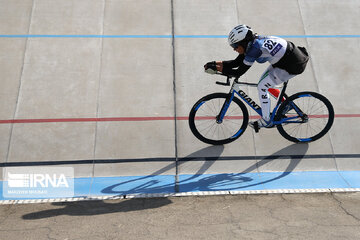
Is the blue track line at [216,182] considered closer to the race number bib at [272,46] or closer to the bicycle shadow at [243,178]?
the bicycle shadow at [243,178]

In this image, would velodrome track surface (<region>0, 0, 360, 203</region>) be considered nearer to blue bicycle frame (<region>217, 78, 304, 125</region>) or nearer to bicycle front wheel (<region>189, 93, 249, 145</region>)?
bicycle front wheel (<region>189, 93, 249, 145</region>)

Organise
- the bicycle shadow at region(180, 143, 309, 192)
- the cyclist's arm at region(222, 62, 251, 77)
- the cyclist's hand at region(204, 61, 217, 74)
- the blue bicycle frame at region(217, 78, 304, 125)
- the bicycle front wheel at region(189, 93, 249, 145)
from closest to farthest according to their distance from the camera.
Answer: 1. the cyclist's arm at region(222, 62, 251, 77)
2. the cyclist's hand at region(204, 61, 217, 74)
3. the bicycle shadow at region(180, 143, 309, 192)
4. the blue bicycle frame at region(217, 78, 304, 125)
5. the bicycle front wheel at region(189, 93, 249, 145)

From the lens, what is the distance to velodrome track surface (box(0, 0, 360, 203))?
607 cm

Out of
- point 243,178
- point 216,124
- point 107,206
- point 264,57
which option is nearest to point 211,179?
point 243,178

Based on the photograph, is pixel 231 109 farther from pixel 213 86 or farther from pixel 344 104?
pixel 344 104

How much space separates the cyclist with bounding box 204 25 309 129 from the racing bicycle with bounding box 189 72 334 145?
0.35 metres

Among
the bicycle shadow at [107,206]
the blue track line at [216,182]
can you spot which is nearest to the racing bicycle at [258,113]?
the blue track line at [216,182]

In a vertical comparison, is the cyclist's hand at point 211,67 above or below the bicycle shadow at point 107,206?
above

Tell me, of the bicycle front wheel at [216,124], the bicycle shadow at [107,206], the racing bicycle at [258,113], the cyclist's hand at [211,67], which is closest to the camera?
the bicycle shadow at [107,206]

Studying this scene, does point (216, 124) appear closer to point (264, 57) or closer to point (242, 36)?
point (264, 57)

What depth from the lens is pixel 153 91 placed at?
7285 mm

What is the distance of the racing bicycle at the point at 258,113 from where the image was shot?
606 centimetres

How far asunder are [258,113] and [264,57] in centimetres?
106

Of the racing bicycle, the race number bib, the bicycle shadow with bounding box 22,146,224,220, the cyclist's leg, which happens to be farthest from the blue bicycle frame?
the bicycle shadow with bounding box 22,146,224,220
